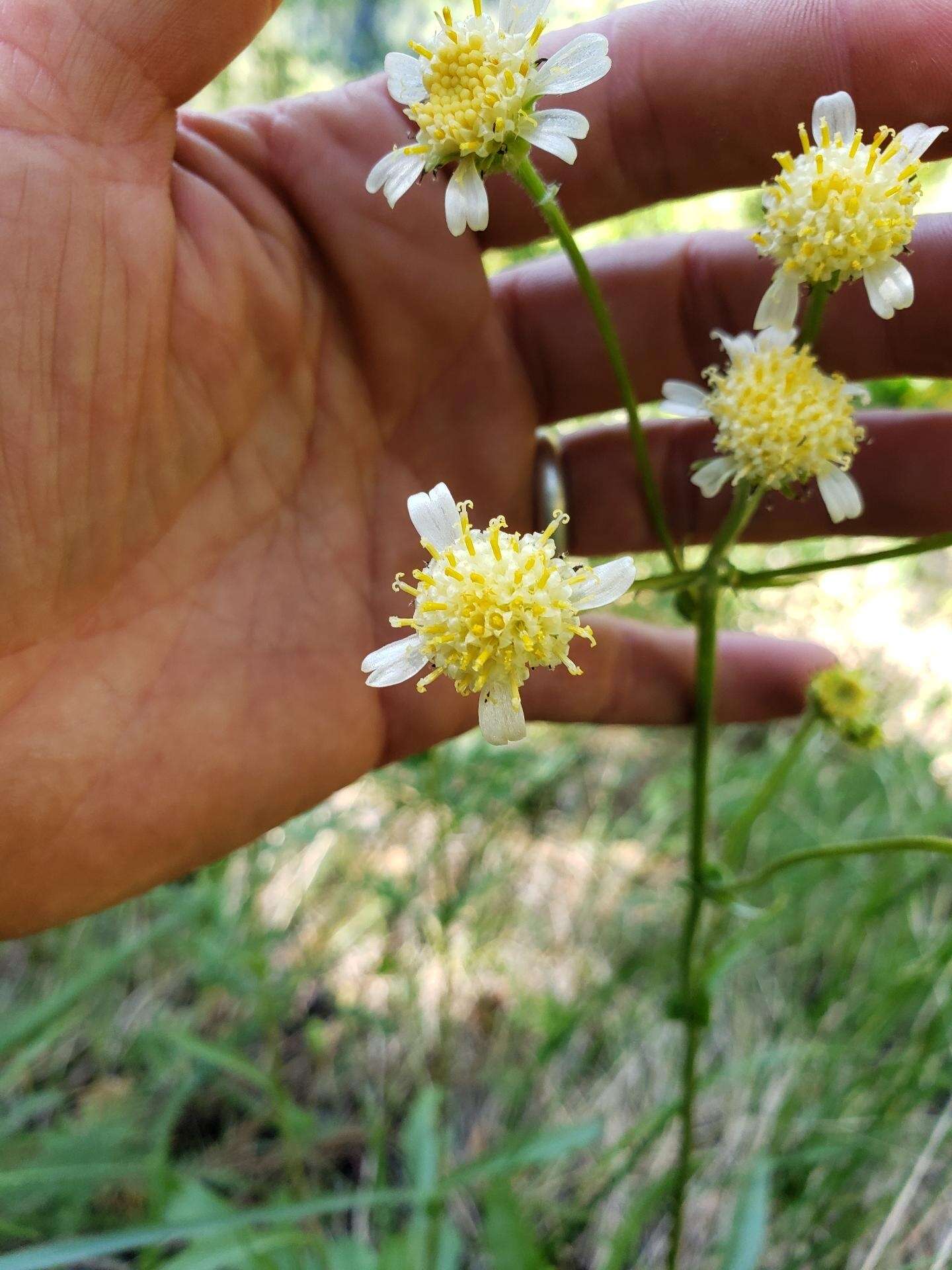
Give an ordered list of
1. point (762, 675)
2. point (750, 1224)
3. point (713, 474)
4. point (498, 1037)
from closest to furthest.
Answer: point (713, 474)
point (750, 1224)
point (762, 675)
point (498, 1037)

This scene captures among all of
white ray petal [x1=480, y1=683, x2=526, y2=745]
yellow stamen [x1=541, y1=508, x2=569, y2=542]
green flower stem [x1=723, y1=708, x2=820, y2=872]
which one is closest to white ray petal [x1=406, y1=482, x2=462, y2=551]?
yellow stamen [x1=541, y1=508, x2=569, y2=542]

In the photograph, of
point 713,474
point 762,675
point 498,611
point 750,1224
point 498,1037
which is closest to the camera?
point 498,611

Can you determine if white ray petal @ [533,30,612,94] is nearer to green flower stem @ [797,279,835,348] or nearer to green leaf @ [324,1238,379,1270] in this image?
green flower stem @ [797,279,835,348]

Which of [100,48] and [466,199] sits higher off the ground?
[100,48]

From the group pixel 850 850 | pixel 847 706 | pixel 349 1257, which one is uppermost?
pixel 847 706

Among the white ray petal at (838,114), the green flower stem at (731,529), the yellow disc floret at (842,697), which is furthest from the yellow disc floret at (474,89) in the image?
the yellow disc floret at (842,697)

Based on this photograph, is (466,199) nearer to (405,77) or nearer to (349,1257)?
(405,77)

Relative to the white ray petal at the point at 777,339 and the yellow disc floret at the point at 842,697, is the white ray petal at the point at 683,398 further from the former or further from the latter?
the yellow disc floret at the point at 842,697

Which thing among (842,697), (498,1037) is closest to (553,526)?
(842,697)
